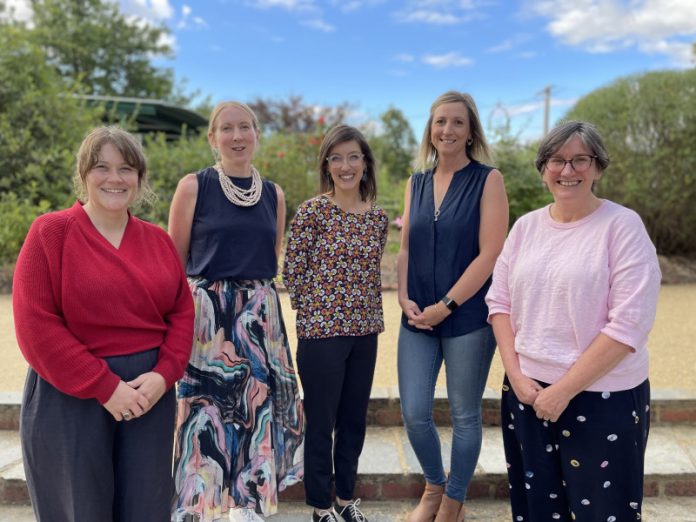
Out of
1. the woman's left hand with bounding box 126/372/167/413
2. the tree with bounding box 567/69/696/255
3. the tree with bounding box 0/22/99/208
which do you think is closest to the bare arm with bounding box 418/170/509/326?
the woman's left hand with bounding box 126/372/167/413

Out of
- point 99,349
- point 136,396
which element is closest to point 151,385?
point 136,396

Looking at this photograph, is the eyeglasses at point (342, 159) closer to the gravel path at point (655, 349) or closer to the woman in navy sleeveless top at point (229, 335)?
the woman in navy sleeveless top at point (229, 335)

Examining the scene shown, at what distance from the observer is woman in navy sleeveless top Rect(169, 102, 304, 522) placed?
7.77ft

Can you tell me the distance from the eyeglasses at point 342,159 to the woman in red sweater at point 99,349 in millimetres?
843

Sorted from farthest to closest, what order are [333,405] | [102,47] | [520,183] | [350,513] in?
[102,47] → [520,183] → [350,513] → [333,405]

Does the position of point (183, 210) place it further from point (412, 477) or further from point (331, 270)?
point (412, 477)

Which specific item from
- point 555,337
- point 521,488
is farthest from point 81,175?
point 521,488

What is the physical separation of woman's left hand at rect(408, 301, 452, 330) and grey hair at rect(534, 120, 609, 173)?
781mm

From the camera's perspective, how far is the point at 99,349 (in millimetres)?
1813

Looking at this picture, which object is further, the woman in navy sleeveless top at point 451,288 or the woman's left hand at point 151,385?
the woman in navy sleeveless top at point 451,288

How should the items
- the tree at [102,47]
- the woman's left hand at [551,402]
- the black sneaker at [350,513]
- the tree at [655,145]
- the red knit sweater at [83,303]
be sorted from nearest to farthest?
1. the red knit sweater at [83,303]
2. the woman's left hand at [551,402]
3. the black sneaker at [350,513]
4. the tree at [655,145]
5. the tree at [102,47]

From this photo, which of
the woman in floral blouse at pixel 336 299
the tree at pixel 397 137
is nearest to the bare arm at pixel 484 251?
the woman in floral blouse at pixel 336 299

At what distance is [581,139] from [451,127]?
0.68 meters

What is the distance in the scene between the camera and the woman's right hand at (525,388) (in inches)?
75.5
